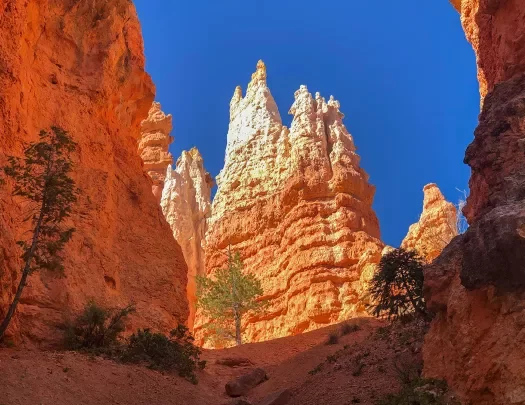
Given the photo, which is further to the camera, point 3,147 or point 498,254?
point 3,147

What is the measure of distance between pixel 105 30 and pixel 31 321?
548 inches

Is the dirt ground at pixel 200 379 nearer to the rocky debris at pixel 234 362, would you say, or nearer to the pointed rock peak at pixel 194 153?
the rocky debris at pixel 234 362

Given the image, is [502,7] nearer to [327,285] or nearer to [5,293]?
[5,293]

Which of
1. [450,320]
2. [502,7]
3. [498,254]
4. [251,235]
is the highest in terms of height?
[251,235]

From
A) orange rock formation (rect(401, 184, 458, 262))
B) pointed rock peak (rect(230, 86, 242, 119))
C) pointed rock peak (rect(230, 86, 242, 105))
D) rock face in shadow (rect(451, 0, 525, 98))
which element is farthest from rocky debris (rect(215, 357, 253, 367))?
pointed rock peak (rect(230, 86, 242, 105))

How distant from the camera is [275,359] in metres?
24.5

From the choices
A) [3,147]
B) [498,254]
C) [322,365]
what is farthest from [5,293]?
[498,254]

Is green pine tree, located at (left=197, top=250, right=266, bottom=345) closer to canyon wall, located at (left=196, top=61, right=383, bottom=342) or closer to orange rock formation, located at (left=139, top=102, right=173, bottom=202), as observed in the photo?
canyon wall, located at (left=196, top=61, right=383, bottom=342)

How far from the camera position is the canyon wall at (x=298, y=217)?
37.1 m

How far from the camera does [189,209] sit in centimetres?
5806

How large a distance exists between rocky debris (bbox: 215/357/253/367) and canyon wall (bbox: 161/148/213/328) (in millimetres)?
25822

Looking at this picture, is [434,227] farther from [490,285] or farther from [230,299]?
[490,285]

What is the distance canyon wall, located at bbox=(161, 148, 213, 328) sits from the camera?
54500 millimetres

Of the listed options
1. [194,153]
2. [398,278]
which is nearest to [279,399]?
[398,278]
